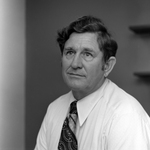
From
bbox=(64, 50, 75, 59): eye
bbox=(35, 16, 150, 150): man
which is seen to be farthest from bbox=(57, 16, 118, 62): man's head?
bbox=(64, 50, 75, 59): eye

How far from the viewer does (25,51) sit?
275 centimetres

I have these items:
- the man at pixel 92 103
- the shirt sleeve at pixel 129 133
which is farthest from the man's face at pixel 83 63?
the shirt sleeve at pixel 129 133

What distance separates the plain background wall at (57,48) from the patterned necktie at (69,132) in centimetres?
74

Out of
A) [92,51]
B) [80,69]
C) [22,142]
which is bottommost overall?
[22,142]

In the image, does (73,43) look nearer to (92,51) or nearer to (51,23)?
(92,51)

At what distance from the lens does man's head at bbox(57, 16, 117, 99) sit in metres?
1.78

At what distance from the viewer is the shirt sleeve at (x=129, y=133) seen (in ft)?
5.00

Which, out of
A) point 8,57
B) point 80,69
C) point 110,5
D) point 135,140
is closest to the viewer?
point 135,140

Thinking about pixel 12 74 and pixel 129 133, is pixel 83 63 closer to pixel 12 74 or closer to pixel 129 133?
pixel 129 133

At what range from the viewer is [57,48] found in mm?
2689

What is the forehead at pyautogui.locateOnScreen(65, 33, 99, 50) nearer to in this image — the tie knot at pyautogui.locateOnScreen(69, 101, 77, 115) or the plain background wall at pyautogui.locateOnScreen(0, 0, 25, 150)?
the tie knot at pyautogui.locateOnScreen(69, 101, 77, 115)

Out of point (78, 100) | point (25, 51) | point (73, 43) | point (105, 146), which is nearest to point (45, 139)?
point (78, 100)

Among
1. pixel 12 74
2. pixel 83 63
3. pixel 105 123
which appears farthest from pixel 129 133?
pixel 12 74

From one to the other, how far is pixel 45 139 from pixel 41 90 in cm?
74
